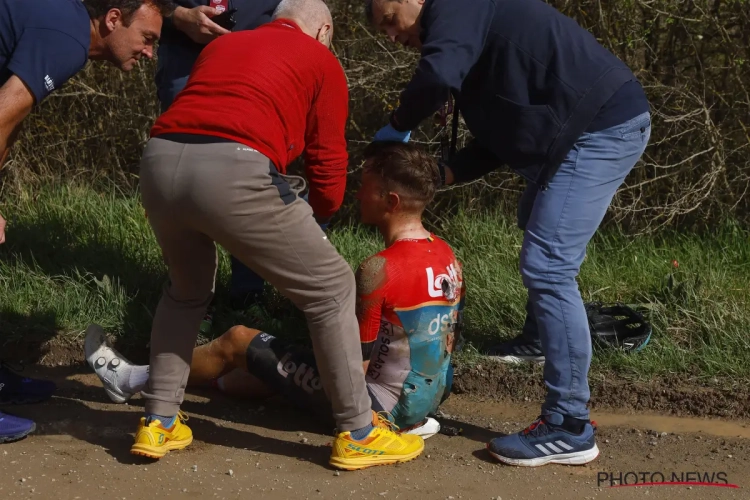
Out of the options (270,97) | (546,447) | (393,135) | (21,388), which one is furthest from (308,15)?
(21,388)

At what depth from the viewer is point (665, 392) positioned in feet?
14.6

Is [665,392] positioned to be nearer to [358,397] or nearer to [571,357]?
[571,357]

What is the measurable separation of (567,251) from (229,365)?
1594 mm

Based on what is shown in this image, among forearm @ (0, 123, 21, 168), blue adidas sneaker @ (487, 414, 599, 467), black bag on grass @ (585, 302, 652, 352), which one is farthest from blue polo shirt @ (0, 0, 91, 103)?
black bag on grass @ (585, 302, 652, 352)

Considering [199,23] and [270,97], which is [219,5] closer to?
[199,23]

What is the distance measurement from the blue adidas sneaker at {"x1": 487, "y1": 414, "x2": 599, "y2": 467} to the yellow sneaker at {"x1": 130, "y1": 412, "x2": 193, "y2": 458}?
4.01 feet

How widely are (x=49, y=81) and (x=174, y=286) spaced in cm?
86

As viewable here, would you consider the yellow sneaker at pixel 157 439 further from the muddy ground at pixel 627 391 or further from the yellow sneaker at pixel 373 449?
the muddy ground at pixel 627 391

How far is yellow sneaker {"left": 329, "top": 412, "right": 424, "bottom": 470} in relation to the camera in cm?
360

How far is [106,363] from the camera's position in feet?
13.9

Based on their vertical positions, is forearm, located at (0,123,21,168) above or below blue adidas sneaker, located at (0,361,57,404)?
above

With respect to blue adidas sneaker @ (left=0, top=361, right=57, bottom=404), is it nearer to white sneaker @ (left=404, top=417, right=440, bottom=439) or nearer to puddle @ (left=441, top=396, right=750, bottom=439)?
white sneaker @ (left=404, top=417, right=440, bottom=439)

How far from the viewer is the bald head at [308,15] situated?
11.7ft

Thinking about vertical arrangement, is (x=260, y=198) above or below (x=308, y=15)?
below
